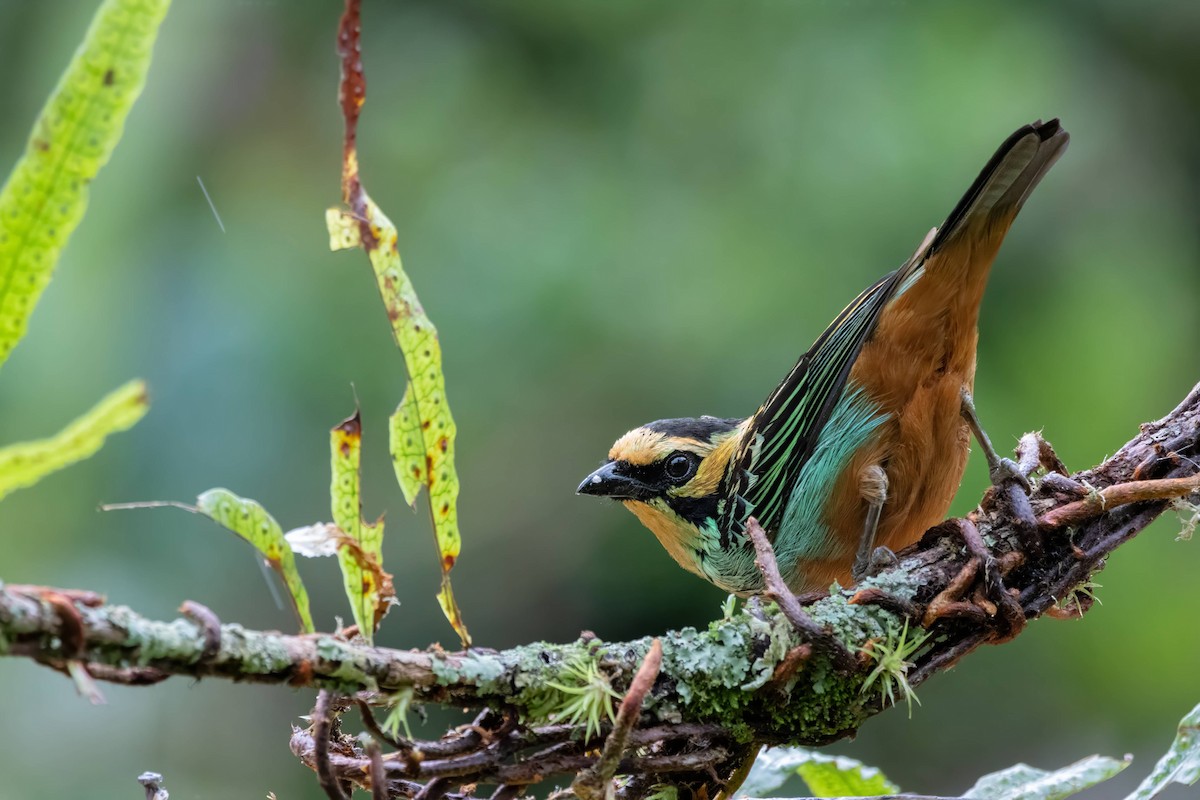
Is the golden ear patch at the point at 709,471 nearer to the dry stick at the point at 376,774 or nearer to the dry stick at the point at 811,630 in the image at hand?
the dry stick at the point at 811,630

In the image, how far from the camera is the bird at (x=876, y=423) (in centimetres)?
304

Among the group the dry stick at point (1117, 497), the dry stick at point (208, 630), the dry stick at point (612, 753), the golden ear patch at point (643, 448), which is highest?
the golden ear patch at point (643, 448)

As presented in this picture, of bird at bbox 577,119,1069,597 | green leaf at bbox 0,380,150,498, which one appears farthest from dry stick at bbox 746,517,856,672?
bird at bbox 577,119,1069,597

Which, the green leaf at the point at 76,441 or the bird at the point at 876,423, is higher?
the bird at the point at 876,423

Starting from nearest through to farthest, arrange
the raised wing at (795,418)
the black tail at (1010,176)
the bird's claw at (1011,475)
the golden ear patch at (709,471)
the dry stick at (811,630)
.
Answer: the dry stick at (811,630) → the bird's claw at (1011,475) → the black tail at (1010,176) → the raised wing at (795,418) → the golden ear patch at (709,471)

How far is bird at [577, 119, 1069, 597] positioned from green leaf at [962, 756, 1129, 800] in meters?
0.85

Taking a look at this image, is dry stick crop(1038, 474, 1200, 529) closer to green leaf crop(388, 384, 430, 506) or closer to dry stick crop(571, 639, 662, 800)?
dry stick crop(571, 639, 662, 800)

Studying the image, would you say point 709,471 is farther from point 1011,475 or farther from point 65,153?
point 65,153

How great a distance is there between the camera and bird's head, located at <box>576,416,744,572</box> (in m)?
3.54

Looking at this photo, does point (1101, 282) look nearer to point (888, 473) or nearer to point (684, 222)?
point (684, 222)

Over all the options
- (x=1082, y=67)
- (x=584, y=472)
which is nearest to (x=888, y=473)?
(x=584, y=472)

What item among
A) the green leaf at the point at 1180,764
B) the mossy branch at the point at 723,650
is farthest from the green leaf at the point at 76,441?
the green leaf at the point at 1180,764

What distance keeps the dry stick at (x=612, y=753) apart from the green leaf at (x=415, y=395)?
9.5 inches

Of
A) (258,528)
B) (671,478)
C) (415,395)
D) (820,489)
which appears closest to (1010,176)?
(820,489)
